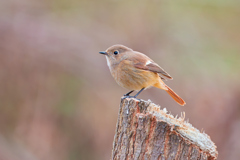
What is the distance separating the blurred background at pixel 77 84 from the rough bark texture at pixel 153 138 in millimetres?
3724

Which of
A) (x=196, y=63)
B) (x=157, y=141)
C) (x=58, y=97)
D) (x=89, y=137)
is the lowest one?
(x=157, y=141)

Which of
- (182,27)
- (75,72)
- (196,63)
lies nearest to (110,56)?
(75,72)

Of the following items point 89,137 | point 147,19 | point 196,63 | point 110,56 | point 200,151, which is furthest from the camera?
point 147,19

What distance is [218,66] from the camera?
815 cm

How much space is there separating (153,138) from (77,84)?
4.54 metres

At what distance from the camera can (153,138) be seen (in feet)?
10.4

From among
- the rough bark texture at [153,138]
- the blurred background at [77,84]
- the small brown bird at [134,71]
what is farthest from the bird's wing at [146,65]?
the blurred background at [77,84]

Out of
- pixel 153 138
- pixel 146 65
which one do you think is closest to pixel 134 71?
pixel 146 65

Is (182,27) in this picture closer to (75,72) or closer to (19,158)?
(75,72)

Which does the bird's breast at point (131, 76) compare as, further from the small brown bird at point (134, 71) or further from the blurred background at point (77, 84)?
the blurred background at point (77, 84)

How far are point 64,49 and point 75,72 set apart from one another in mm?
551

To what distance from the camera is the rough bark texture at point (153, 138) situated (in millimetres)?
3123

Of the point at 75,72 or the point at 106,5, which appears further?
the point at 106,5

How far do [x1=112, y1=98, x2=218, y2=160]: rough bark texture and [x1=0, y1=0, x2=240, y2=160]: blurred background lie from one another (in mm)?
3724
